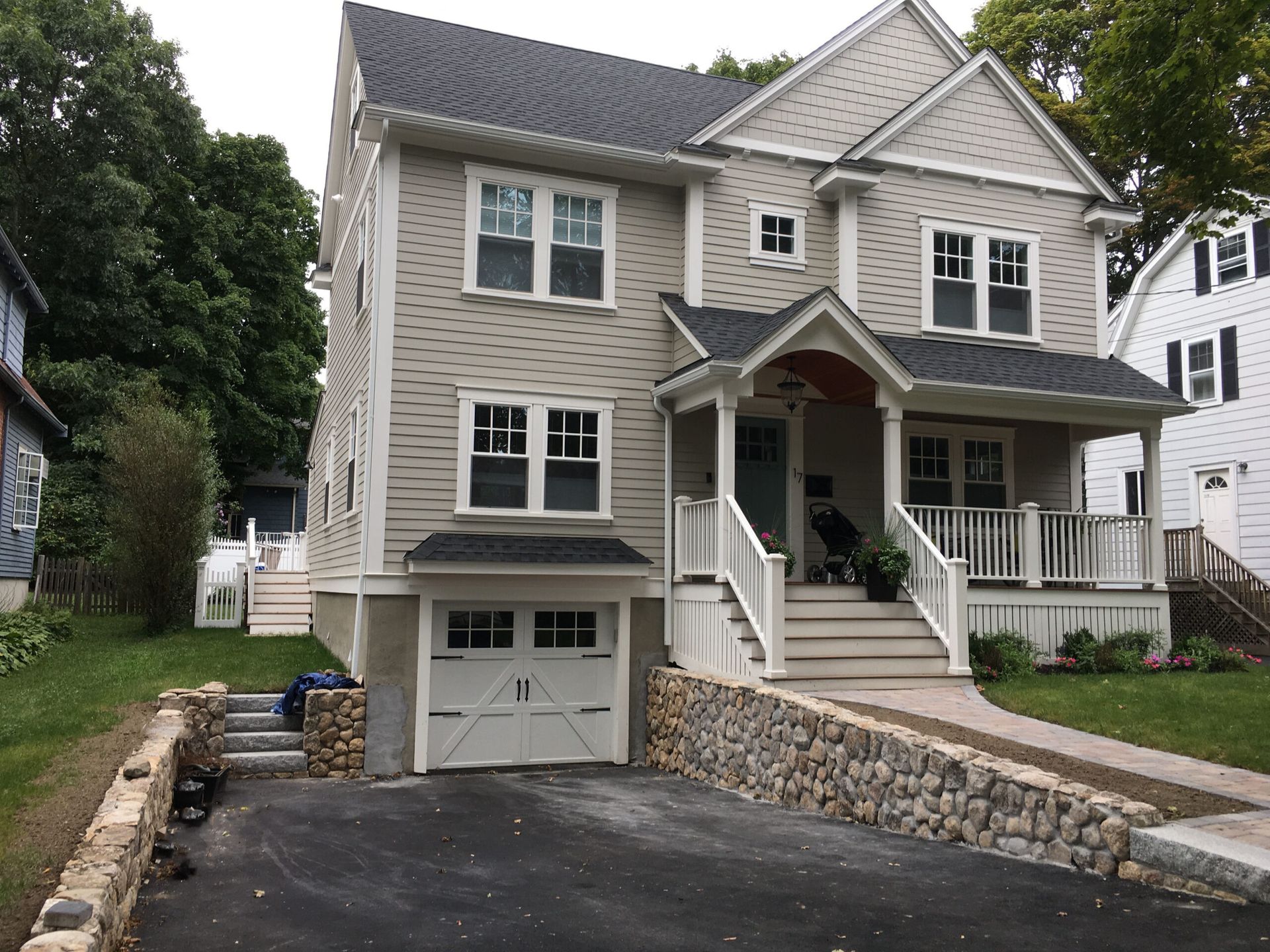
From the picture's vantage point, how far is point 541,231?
1324 cm

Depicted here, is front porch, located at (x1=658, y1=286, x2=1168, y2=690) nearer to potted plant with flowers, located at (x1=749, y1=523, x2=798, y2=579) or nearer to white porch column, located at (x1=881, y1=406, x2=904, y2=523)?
white porch column, located at (x1=881, y1=406, x2=904, y2=523)

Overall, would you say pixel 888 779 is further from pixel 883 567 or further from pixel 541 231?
pixel 541 231

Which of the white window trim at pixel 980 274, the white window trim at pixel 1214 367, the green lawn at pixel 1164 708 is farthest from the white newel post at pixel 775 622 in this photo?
the white window trim at pixel 1214 367

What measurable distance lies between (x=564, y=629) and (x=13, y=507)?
504 inches

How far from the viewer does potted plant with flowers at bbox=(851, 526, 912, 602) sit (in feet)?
39.5

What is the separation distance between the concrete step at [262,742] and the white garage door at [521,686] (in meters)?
1.59

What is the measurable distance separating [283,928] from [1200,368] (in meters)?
20.3

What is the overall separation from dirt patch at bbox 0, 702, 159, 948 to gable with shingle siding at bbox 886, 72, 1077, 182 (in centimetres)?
1189

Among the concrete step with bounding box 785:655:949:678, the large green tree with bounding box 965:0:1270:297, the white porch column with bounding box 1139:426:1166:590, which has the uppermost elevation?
the large green tree with bounding box 965:0:1270:297

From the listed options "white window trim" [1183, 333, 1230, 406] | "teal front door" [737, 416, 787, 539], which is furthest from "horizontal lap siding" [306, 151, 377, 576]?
"white window trim" [1183, 333, 1230, 406]

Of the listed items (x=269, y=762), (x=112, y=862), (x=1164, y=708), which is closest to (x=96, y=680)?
(x=269, y=762)

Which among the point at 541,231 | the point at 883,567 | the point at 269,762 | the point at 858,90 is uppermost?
the point at 858,90

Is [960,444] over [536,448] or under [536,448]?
over

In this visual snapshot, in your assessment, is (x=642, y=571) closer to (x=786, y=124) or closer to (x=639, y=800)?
(x=639, y=800)
